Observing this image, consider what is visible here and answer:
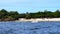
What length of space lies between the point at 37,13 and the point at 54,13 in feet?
36.9

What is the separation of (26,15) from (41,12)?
505 inches

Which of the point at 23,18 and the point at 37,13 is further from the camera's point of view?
the point at 37,13

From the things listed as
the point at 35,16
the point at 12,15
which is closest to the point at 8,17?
the point at 12,15

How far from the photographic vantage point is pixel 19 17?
541 ft

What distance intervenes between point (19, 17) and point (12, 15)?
1173cm

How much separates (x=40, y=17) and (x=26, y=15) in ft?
26.3

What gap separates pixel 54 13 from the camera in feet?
562

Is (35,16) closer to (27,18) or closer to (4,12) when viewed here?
(27,18)

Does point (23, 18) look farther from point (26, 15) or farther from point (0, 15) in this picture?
point (0, 15)

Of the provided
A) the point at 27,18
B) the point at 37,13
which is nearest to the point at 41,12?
the point at 37,13

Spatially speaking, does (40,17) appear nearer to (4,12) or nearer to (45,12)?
(45,12)

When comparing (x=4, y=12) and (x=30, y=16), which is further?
(x=4, y=12)

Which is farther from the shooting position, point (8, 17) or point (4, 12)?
point (4, 12)

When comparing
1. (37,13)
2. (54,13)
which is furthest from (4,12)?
(54,13)
